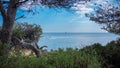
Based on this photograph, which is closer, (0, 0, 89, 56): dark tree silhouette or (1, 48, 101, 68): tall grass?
(1, 48, 101, 68): tall grass

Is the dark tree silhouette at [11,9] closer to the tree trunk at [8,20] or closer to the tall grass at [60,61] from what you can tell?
the tree trunk at [8,20]

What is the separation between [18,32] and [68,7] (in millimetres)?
13165

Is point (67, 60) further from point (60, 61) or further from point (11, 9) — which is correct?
point (11, 9)

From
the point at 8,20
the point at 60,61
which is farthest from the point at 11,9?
the point at 60,61

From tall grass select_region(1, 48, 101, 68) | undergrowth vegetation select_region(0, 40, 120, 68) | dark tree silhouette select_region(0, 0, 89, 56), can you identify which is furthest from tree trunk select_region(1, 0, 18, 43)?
tall grass select_region(1, 48, 101, 68)

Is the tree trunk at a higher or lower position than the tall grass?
higher

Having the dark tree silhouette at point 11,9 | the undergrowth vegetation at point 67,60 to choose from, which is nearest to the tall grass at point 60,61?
the undergrowth vegetation at point 67,60

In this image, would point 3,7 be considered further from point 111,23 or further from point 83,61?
point 111,23

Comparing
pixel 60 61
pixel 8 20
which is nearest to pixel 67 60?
pixel 60 61

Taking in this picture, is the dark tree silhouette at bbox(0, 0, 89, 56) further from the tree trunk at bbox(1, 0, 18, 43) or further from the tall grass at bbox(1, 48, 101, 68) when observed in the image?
the tall grass at bbox(1, 48, 101, 68)

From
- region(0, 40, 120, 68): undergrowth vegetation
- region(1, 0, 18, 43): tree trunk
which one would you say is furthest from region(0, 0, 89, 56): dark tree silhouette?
region(0, 40, 120, 68): undergrowth vegetation

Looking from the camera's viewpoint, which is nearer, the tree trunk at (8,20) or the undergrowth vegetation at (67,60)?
the undergrowth vegetation at (67,60)

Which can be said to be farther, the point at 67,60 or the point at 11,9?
the point at 11,9

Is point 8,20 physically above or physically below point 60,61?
above
